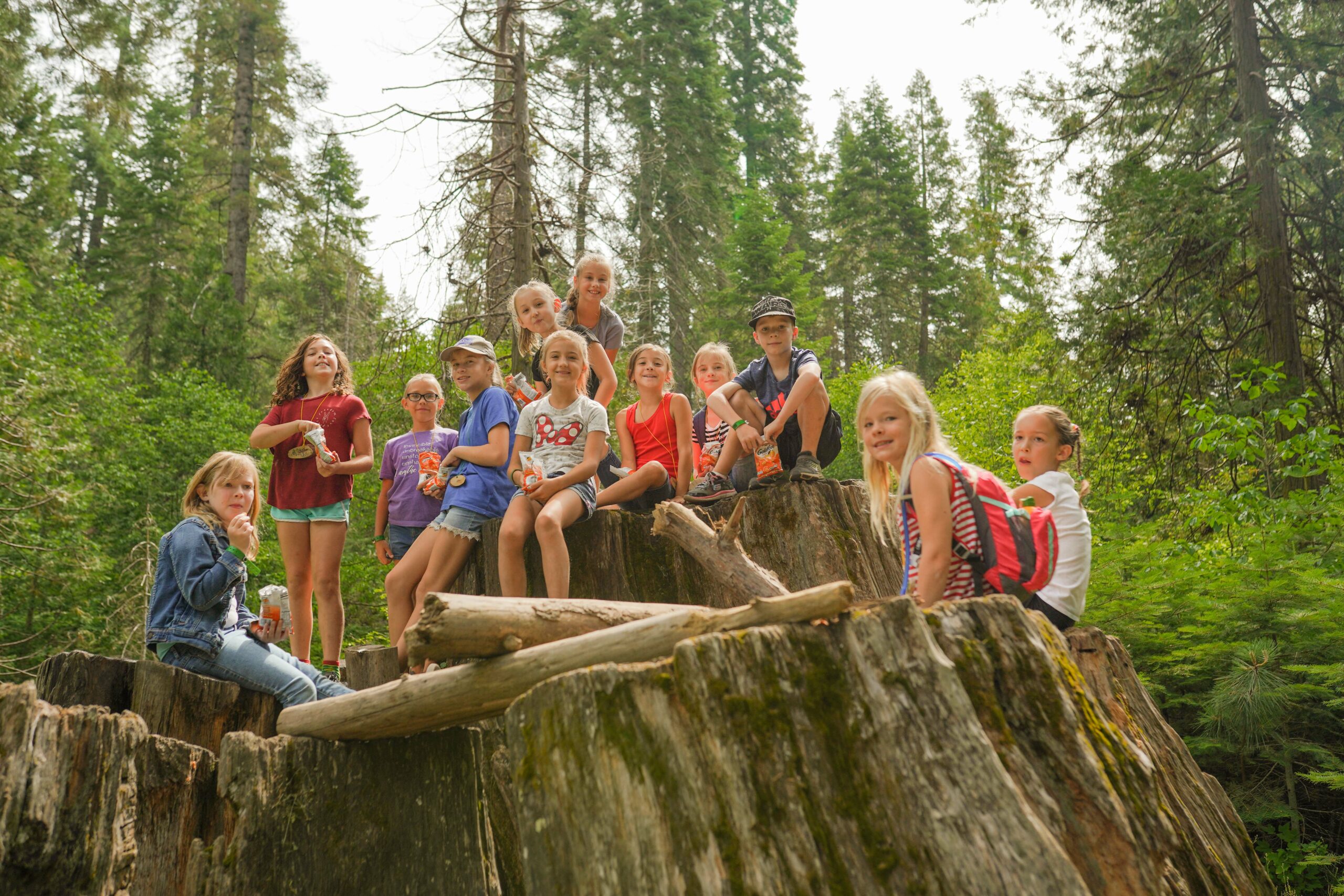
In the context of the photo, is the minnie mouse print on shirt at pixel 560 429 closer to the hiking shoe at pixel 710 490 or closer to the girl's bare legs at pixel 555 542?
the girl's bare legs at pixel 555 542

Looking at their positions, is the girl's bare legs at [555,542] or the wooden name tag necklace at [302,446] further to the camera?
the wooden name tag necklace at [302,446]

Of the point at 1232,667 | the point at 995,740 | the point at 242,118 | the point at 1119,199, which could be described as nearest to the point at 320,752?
the point at 995,740

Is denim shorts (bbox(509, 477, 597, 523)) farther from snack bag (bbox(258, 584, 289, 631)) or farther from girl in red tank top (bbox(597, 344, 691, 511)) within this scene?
snack bag (bbox(258, 584, 289, 631))

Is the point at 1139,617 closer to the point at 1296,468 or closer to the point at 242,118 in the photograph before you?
the point at 1296,468

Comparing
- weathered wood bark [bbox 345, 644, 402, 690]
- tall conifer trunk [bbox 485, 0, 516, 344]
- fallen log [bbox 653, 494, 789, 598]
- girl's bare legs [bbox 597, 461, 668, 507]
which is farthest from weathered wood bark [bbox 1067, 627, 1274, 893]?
tall conifer trunk [bbox 485, 0, 516, 344]

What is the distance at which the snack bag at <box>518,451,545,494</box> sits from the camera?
500 centimetres

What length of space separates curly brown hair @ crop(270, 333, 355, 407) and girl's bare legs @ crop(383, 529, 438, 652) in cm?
119

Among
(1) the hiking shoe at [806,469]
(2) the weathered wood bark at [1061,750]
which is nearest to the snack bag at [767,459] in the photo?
(1) the hiking shoe at [806,469]

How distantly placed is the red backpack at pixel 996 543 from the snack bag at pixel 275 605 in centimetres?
292

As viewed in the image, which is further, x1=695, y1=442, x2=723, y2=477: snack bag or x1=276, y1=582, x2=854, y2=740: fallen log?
x1=695, y1=442, x2=723, y2=477: snack bag

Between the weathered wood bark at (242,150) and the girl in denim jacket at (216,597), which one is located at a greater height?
the weathered wood bark at (242,150)

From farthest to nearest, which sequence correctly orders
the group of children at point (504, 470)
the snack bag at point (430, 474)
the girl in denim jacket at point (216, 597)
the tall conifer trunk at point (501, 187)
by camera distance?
the tall conifer trunk at point (501, 187), the snack bag at point (430, 474), the group of children at point (504, 470), the girl in denim jacket at point (216, 597)

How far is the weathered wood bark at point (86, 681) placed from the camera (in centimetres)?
357

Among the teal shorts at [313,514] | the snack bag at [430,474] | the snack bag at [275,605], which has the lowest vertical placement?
the snack bag at [275,605]
